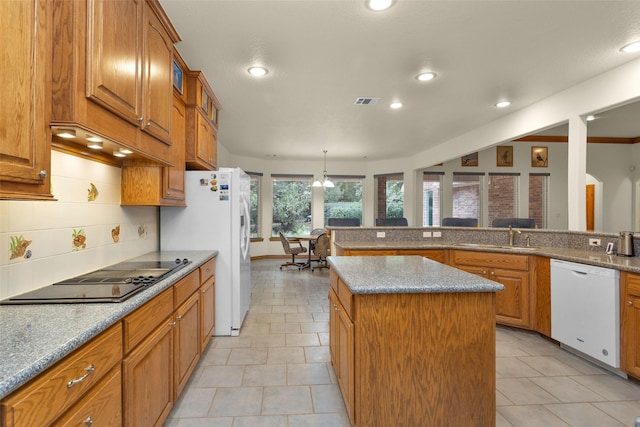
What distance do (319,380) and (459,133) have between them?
14.9ft

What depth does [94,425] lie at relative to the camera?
3.62ft

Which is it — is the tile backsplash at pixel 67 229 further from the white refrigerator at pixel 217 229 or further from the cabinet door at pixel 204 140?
the cabinet door at pixel 204 140

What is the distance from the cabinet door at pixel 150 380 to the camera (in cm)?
135

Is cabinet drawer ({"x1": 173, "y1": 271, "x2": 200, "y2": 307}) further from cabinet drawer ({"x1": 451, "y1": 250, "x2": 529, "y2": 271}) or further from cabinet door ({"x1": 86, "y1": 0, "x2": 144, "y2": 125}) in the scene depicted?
cabinet drawer ({"x1": 451, "y1": 250, "x2": 529, "y2": 271})

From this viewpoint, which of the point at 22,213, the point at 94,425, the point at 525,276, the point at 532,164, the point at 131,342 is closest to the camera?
the point at 94,425

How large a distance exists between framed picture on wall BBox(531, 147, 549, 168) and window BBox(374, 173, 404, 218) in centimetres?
278

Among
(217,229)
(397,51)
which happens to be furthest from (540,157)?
(217,229)

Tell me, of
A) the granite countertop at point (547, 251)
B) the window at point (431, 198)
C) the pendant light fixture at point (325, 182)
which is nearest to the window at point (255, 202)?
the pendant light fixture at point (325, 182)

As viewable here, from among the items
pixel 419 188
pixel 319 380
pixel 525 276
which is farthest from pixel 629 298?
pixel 419 188

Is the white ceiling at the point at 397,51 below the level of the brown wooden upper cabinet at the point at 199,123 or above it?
above

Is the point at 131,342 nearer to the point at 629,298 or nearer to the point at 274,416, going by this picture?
the point at 274,416

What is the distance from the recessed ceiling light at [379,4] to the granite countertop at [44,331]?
80.9 inches

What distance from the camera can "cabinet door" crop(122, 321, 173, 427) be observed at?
1.35 metres

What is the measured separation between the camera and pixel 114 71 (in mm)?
1458
